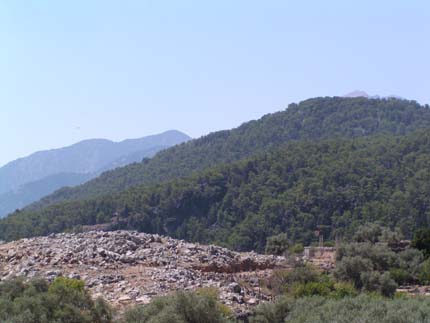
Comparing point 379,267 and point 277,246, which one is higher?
point 277,246

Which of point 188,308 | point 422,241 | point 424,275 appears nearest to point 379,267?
point 424,275

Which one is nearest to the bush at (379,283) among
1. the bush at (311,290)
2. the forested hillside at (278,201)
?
the bush at (311,290)

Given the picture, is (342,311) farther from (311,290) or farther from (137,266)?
(137,266)

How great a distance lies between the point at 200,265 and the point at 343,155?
56262mm

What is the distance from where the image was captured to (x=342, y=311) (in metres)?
19.0

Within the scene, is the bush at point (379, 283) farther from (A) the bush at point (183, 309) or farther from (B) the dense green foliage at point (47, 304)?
(B) the dense green foliage at point (47, 304)

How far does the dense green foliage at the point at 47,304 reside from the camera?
17266 millimetres

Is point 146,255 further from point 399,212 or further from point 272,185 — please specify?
point 272,185

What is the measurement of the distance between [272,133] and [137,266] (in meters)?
103

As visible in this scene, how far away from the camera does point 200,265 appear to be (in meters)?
27.8

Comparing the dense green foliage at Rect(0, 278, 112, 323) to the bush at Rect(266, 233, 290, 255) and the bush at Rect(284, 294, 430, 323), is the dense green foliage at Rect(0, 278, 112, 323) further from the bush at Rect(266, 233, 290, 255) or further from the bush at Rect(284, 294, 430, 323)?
the bush at Rect(266, 233, 290, 255)

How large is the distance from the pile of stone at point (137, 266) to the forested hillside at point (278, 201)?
1312 inches

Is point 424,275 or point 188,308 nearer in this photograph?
point 188,308

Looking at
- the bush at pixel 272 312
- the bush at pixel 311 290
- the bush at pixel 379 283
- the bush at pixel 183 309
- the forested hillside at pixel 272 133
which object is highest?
the forested hillside at pixel 272 133
